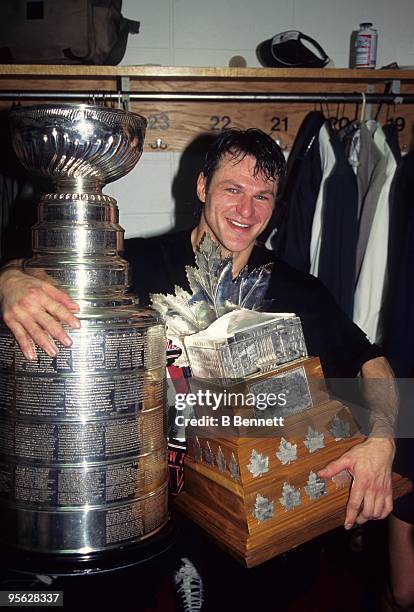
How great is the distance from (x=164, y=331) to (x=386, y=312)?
1.16 metres

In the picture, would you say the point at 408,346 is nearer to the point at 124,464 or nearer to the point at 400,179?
the point at 400,179

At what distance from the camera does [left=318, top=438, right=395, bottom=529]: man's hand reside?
0.89m

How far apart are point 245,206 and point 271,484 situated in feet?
2.45

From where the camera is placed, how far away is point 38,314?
2.52ft

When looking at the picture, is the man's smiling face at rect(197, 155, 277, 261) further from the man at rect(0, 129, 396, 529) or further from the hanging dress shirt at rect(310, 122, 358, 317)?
the hanging dress shirt at rect(310, 122, 358, 317)

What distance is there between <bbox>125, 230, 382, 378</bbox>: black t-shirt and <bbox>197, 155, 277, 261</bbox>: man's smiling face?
0.36 ft

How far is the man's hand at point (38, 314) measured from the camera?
750 millimetres

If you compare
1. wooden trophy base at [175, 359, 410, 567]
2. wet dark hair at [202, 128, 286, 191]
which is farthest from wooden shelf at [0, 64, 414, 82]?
wooden trophy base at [175, 359, 410, 567]

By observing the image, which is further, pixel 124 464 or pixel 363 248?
pixel 363 248

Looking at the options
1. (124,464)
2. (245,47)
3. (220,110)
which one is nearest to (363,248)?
(220,110)

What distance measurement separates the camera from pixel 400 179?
5.88 ft

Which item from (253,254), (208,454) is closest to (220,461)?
(208,454)

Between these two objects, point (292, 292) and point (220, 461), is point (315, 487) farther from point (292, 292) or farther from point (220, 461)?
point (292, 292)

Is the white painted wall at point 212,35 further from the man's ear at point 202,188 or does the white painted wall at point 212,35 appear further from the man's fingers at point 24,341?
the man's fingers at point 24,341
